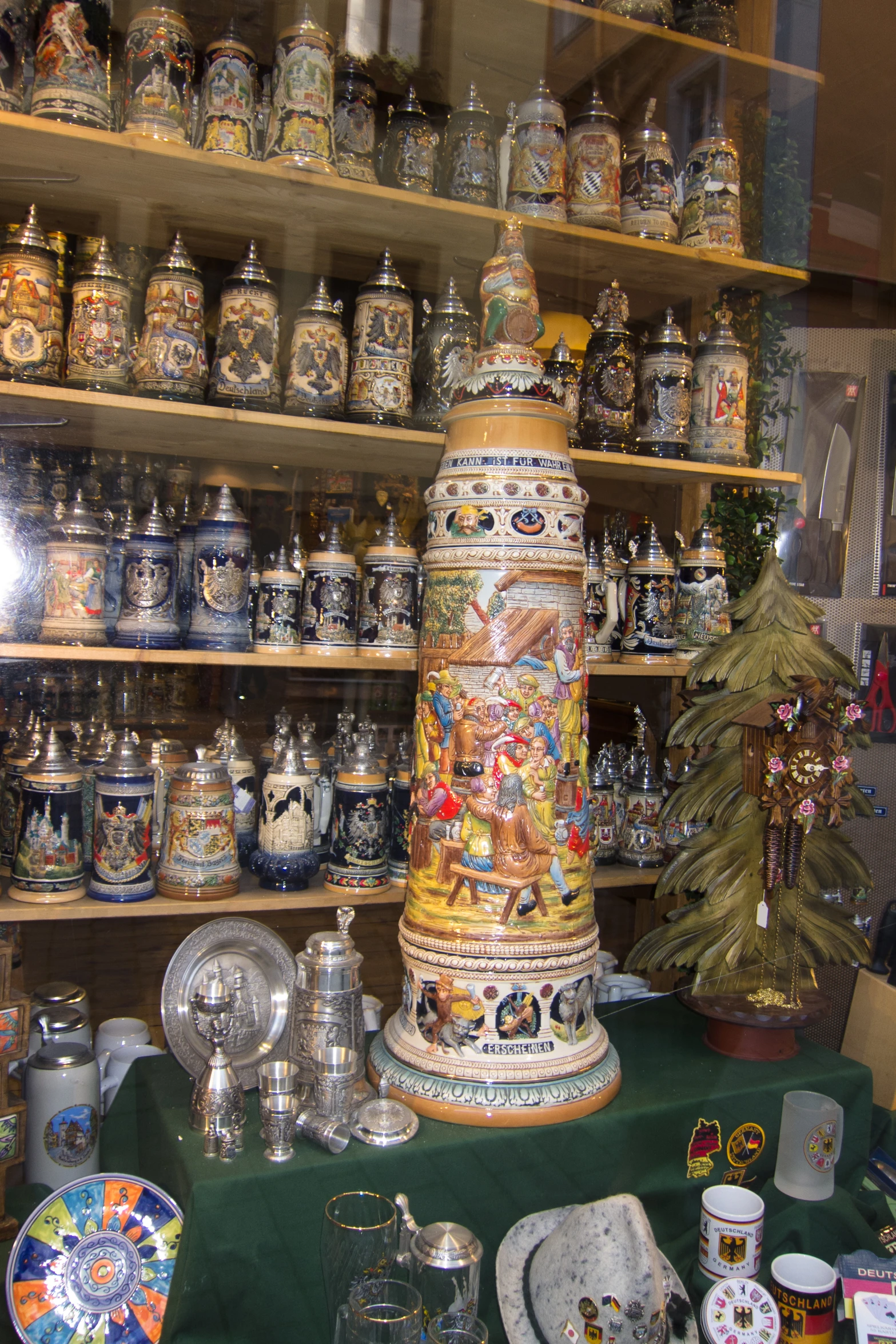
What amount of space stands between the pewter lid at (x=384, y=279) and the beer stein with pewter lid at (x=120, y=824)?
0.97 meters

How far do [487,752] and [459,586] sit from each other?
233 millimetres

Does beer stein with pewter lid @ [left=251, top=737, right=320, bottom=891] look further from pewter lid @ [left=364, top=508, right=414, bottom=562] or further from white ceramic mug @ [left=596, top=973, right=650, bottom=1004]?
white ceramic mug @ [left=596, top=973, right=650, bottom=1004]

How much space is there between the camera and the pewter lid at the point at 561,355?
81.7 inches

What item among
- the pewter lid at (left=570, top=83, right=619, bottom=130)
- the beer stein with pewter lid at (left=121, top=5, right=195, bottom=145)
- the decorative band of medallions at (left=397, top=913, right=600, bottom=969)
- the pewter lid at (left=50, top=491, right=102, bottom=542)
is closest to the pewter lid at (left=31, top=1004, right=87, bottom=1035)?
the decorative band of medallions at (left=397, top=913, right=600, bottom=969)

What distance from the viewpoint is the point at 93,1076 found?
161cm

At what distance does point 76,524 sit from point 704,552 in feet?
4.15

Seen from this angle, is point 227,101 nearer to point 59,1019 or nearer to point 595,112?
point 595,112

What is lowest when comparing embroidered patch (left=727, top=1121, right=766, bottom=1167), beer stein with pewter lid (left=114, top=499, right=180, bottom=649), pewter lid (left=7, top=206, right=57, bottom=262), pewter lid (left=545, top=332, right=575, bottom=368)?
embroidered patch (left=727, top=1121, right=766, bottom=1167)

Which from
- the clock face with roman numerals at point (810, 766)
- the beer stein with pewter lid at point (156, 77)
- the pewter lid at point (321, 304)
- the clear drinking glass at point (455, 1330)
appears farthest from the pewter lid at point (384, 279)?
the clear drinking glass at point (455, 1330)

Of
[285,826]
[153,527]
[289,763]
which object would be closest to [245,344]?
[153,527]

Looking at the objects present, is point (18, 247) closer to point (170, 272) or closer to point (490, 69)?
point (170, 272)

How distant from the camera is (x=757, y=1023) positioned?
5.12ft

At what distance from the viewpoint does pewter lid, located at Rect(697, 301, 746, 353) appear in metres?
2.13

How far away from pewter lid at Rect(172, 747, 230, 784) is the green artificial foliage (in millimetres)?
799
